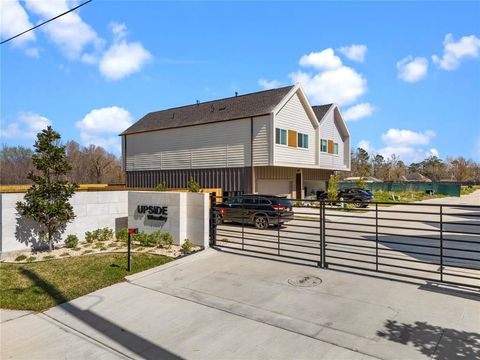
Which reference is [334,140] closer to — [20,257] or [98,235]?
[98,235]

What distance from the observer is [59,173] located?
36.1 ft

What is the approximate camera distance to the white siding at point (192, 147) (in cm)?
2297

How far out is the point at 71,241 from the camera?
36.1 ft

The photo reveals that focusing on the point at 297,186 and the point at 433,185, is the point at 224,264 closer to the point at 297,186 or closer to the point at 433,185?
the point at 297,186

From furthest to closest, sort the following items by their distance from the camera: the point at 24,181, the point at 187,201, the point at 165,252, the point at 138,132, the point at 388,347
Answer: the point at 24,181 < the point at 138,132 < the point at 187,201 < the point at 165,252 < the point at 388,347

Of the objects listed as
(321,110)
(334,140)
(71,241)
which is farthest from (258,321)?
(334,140)

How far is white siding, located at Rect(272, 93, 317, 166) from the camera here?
22469 mm

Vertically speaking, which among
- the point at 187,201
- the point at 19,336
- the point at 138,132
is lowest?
the point at 19,336

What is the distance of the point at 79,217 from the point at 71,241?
1032mm

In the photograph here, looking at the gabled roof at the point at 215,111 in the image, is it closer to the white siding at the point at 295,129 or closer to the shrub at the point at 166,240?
the white siding at the point at 295,129

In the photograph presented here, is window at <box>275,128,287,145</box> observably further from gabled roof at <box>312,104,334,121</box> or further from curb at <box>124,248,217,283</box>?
curb at <box>124,248,217,283</box>

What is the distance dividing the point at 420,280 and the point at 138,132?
85.1 feet

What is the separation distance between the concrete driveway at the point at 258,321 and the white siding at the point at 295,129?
15.6m

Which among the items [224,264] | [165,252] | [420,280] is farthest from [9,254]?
[420,280]
